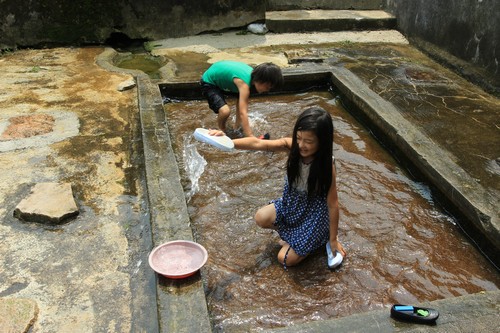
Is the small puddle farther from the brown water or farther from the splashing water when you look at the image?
the brown water

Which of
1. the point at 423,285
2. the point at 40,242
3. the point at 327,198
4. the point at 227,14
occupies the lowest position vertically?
the point at 423,285

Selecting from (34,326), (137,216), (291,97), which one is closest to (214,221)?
(137,216)

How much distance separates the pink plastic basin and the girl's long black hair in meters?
0.76

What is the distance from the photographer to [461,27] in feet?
23.0

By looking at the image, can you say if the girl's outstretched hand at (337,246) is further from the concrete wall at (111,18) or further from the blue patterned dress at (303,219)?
the concrete wall at (111,18)

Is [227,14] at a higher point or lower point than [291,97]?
higher

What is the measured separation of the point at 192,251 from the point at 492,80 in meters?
5.35

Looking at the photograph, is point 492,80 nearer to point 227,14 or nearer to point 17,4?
point 227,14

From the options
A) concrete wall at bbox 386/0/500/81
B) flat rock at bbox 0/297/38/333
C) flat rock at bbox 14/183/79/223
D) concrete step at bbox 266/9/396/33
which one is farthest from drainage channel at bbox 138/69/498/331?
concrete step at bbox 266/9/396/33

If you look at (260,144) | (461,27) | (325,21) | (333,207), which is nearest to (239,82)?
(260,144)

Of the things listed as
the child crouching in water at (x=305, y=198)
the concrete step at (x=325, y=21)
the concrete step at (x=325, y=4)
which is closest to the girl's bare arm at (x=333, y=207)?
the child crouching in water at (x=305, y=198)

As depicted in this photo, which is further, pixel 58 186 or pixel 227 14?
pixel 227 14

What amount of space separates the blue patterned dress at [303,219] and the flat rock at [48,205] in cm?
152

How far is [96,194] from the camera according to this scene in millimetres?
3498
